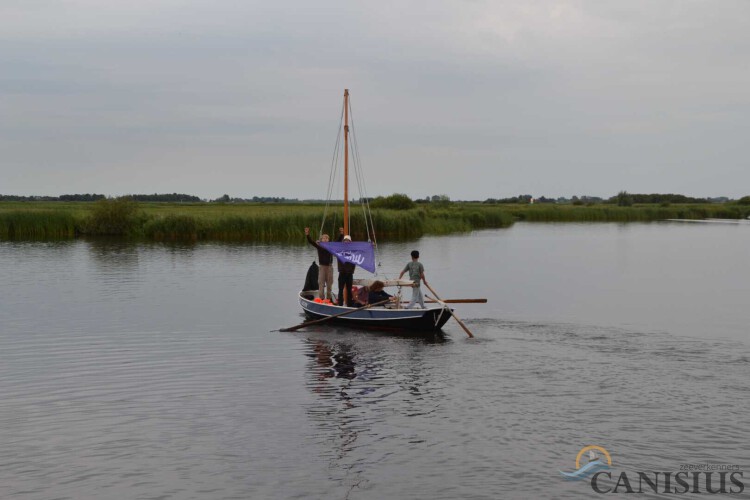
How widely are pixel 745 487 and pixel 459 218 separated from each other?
77.3 metres

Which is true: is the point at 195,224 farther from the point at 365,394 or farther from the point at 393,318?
the point at 365,394

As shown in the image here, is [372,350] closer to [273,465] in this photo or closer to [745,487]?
[273,465]

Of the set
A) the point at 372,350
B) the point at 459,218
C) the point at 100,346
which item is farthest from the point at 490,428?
the point at 459,218

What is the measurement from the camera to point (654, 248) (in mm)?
61625

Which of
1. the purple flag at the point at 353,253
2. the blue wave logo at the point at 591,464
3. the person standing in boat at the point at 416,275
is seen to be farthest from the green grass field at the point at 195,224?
the blue wave logo at the point at 591,464

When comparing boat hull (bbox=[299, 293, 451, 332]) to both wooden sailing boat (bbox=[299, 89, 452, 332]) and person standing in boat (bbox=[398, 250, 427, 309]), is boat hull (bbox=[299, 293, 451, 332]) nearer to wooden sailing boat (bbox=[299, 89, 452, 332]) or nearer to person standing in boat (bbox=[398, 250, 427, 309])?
wooden sailing boat (bbox=[299, 89, 452, 332])

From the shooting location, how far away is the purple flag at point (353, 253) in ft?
82.1

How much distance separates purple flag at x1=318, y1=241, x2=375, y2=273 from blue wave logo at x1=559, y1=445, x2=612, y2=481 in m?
13.1

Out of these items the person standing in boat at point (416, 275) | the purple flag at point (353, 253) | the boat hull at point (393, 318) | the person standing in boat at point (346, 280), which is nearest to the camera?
the boat hull at point (393, 318)

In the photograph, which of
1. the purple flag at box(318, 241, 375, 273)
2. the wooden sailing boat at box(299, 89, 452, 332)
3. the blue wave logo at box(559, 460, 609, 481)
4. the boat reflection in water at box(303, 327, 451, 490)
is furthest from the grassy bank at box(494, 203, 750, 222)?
the blue wave logo at box(559, 460, 609, 481)

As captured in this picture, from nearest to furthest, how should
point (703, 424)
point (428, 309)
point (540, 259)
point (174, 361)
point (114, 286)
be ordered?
point (703, 424) < point (174, 361) < point (428, 309) < point (114, 286) < point (540, 259)

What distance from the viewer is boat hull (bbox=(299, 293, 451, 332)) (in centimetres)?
2309

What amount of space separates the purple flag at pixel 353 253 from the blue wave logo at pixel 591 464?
514 inches

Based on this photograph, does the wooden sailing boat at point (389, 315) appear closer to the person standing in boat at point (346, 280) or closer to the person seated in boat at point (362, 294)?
the person standing in boat at point (346, 280)
